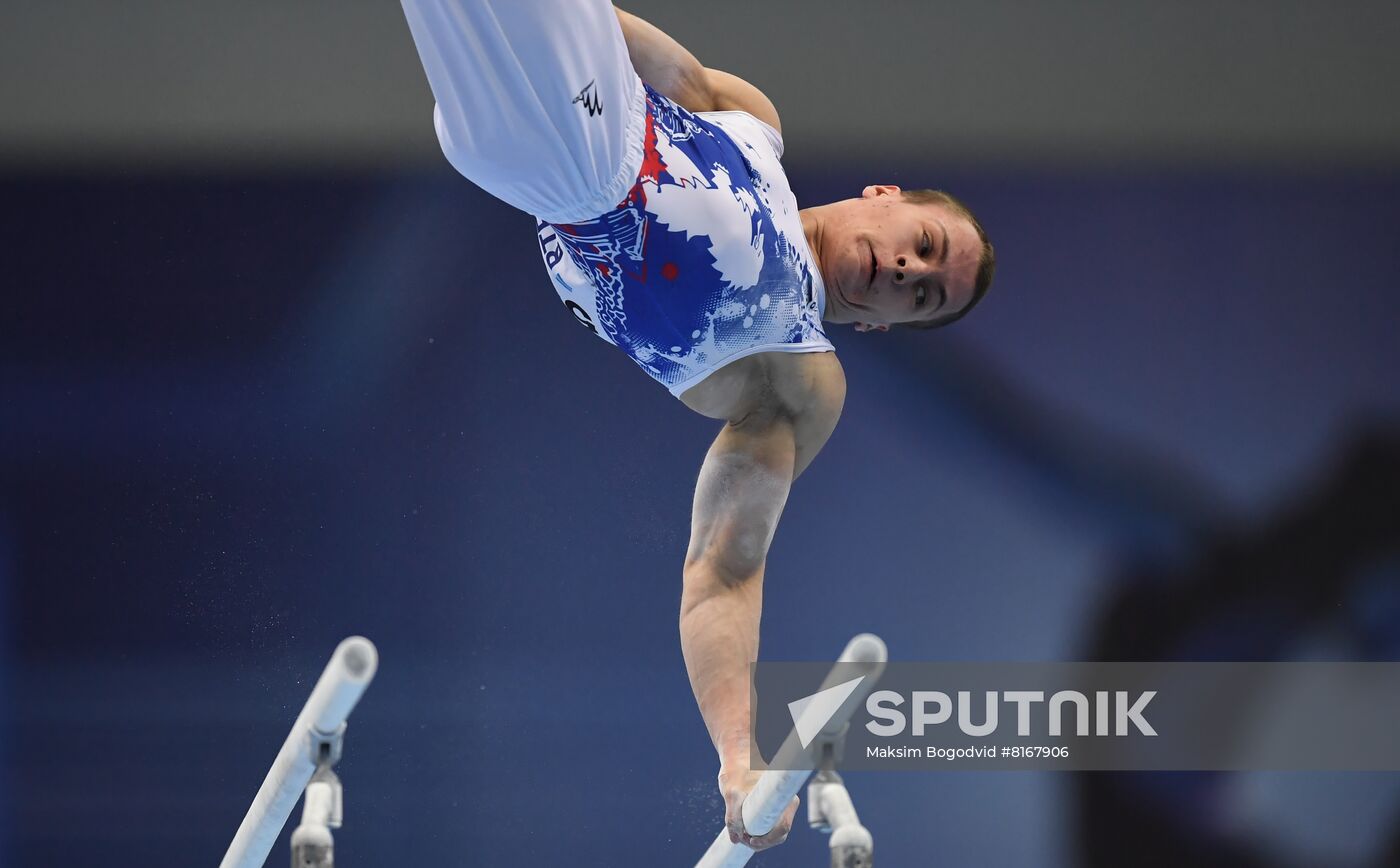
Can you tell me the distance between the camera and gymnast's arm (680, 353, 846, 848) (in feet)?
6.89

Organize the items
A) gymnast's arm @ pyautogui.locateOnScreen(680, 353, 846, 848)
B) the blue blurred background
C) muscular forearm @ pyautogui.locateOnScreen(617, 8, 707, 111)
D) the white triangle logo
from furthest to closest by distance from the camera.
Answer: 1. the blue blurred background
2. muscular forearm @ pyautogui.locateOnScreen(617, 8, 707, 111)
3. gymnast's arm @ pyautogui.locateOnScreen(680, 353, 846, 848)
4. the white triangle logo

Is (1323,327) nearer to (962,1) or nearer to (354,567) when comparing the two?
(962,1)

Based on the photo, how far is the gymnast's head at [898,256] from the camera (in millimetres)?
2520

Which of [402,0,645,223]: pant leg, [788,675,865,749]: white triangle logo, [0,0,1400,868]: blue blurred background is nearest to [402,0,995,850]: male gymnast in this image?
[402,0,645,223]: pant leg

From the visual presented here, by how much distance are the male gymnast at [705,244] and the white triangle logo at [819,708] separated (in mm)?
289

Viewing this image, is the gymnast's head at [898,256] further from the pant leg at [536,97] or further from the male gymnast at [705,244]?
the pant leg at [536,97]

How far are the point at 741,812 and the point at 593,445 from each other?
6.65 ft

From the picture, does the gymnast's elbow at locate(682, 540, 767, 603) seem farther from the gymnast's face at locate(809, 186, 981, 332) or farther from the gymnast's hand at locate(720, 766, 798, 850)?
the gymnast's face at locate(809, 186, 981, 332)

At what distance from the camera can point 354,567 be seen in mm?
3738

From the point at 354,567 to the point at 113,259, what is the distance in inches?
42.3

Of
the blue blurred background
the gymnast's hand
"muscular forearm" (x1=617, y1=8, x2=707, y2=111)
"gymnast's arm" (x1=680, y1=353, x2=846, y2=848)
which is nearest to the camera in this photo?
the gymnast's hand

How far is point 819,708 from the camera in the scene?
157cm

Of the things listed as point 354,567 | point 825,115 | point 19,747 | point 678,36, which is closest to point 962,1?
point 825,115

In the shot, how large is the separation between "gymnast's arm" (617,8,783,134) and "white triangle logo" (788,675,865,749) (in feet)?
4.11
